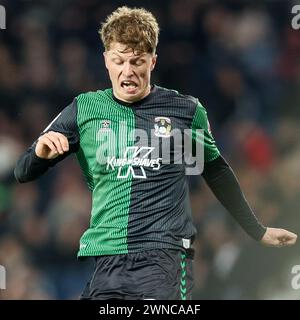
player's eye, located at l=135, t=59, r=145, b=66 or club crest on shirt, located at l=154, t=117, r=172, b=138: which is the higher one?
player's eye, located at l=135, t=59, r=145, b=66

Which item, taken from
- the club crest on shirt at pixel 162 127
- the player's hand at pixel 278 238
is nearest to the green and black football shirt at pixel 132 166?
the club crest on shirt at pixel 162 127

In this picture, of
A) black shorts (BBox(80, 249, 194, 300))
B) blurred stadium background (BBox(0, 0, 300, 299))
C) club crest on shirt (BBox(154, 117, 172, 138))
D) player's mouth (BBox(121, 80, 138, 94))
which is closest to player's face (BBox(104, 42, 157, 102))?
player's mouth (BBox(121, 80, 138, 94))

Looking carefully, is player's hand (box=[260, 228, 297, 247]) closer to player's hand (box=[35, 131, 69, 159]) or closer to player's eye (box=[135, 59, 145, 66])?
player's eye (box=[135, 59, 145, 66])

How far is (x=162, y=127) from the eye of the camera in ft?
13.0

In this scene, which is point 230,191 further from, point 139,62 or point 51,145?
point 51,145

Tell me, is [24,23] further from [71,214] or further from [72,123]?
[72,123]

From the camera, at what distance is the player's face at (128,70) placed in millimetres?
3902

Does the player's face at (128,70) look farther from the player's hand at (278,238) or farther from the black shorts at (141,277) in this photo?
the player's hand at (278,238)

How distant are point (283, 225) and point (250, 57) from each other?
4.56 feet

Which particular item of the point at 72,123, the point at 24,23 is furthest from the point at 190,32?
the point at 72,123

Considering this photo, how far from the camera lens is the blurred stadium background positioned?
602 centimetres

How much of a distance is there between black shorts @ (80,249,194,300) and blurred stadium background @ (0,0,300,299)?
2150 mm

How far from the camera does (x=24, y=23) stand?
6695mm
